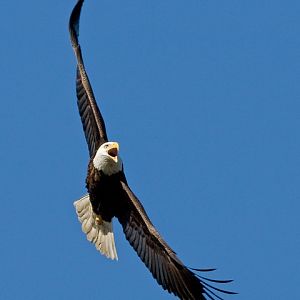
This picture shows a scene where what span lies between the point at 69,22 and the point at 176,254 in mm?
2824

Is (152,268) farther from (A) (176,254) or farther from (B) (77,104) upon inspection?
(B) (77,104)

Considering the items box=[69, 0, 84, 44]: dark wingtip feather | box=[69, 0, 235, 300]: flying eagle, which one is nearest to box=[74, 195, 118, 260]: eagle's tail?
box=[69, 0, 235, 300]: flying eagle

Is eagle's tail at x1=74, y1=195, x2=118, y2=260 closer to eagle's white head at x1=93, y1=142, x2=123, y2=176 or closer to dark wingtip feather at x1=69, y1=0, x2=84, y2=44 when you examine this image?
eagle's white head at x1=93, y1=142, x2=123, y2=176

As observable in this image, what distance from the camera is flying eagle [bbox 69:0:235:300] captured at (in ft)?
38.5

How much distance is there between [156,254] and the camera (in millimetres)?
12141

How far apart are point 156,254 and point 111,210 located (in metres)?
0.90

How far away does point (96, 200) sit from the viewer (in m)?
12.8

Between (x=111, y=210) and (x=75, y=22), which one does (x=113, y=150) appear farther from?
(x=75, y=22)

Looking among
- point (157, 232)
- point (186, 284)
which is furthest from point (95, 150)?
point (186, 284)

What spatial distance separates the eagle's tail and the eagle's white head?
2.06 feet

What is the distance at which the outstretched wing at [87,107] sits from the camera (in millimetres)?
13008

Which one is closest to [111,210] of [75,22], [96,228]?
[96,228]

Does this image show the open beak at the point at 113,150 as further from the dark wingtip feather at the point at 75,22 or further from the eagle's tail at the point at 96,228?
the dark wingtip feather at the point at 75,22

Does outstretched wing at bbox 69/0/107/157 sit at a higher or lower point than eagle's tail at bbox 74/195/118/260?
higher
